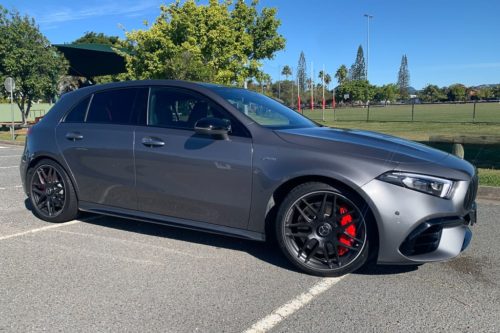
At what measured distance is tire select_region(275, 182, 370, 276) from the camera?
146 inches

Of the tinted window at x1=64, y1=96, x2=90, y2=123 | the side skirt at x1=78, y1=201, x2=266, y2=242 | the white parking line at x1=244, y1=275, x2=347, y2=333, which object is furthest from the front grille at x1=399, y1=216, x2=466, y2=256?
the tinted window at x1=64, y1=96, x2=90, y2=123

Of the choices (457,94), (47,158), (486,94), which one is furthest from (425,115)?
(486,94)

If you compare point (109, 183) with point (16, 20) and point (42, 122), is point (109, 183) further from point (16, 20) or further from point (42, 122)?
point (16, 20)

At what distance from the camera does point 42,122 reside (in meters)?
5.53

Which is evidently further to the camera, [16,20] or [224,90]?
[16,20]

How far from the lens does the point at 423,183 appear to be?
138 inches

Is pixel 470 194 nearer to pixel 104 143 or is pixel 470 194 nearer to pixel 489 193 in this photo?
pixel 104 143

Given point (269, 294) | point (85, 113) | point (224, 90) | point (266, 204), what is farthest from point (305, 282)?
point (85, 113)

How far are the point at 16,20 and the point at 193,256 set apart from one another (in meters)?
23.7

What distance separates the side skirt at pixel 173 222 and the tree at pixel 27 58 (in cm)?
2069

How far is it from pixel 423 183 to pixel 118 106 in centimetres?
321

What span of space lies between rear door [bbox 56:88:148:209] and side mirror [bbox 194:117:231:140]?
93 centimetres

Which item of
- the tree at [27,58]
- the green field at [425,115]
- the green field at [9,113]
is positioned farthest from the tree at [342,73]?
the tree at [27,58]

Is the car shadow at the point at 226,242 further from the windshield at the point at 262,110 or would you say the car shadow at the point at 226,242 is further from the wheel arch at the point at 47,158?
the windshield at the point at 262,110
